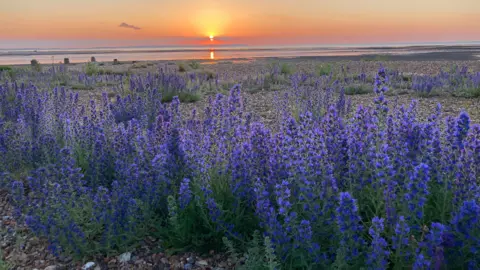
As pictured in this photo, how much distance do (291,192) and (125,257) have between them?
5.07 feet

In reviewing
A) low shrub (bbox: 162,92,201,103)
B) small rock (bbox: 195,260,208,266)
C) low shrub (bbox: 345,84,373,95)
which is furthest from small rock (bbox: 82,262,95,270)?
low shrub (bbox: 345,84,373,95)

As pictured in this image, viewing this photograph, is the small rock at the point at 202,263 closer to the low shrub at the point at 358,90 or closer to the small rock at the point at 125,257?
the small rock at the point at 125,257

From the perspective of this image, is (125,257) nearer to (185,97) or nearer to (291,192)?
(291,192)

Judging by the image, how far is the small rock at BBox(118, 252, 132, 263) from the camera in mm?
3322

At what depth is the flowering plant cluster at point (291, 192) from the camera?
2408 millimetres

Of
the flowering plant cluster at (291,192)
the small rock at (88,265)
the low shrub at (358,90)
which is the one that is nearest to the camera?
the flowering plant cluster at (291,192)

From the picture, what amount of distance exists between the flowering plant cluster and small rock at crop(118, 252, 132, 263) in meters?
0.06

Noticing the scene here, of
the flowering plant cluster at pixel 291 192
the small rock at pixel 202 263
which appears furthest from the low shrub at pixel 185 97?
the small rock at pixel 202 263

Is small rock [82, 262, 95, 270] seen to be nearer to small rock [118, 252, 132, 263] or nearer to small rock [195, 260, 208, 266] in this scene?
small rock [118, 252, 132, 263]

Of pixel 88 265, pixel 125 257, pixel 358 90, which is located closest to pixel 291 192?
pixel 125 257

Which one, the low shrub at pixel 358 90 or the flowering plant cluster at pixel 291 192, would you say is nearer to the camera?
the flowering plant cluster at pixel 291 192

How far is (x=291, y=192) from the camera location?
3037 mm

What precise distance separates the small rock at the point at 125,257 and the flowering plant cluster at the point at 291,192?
2.5 inches

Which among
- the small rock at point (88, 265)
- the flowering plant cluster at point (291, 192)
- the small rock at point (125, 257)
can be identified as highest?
the flowering plant cluster at point (291, 192)
